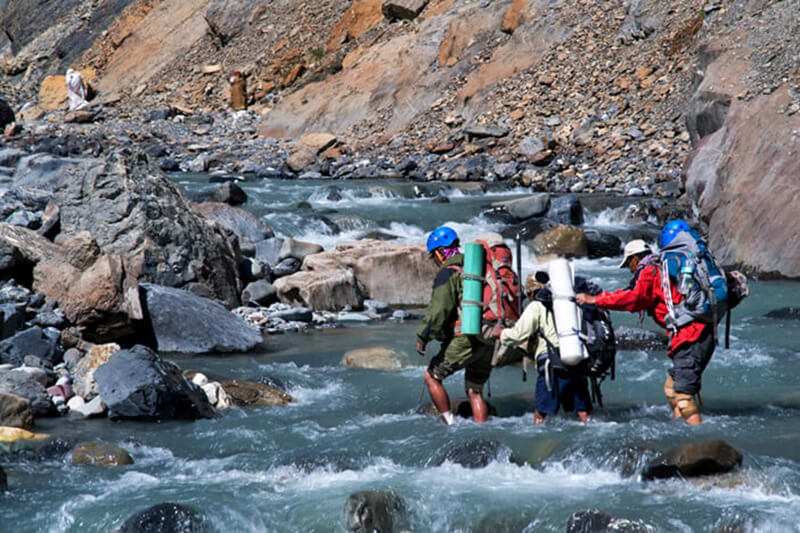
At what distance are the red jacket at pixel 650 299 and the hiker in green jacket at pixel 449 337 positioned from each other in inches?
44.7

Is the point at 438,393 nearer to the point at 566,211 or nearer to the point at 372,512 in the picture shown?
the point at 372,512

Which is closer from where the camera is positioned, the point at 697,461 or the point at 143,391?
the point at 697,461

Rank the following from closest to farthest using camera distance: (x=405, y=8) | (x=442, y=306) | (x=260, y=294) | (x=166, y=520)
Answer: (x=166, y=520), (x=442, y=306), (x=260, y=294), (x=405, y=8)

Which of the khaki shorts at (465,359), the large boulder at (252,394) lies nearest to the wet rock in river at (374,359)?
the large boulder at (252,394)

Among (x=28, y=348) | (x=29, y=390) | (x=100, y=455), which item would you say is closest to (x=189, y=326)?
(x=28, y=348)

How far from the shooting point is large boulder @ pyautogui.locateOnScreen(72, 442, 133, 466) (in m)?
7.24

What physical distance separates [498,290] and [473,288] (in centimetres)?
23

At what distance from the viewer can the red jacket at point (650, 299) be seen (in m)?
6.74

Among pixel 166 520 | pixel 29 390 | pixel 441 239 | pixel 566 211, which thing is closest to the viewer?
pixel 166 520

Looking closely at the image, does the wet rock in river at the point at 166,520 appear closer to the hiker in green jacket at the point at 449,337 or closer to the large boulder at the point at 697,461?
the hiker in green jacket at the point at 449,337

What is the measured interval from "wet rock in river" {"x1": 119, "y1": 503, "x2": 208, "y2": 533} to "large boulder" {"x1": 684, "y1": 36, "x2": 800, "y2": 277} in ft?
36.8

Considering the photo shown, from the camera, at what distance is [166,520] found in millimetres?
5926

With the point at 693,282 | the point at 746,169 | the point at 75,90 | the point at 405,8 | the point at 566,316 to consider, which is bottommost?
the point at 566,316

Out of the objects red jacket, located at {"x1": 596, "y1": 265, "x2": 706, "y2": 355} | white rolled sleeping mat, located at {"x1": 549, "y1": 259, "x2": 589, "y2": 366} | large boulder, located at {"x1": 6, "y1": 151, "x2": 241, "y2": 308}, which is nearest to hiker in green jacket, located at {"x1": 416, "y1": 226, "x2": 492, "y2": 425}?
white rolled sleeping mat, located at {"x1": 549, "y1": 259, "x2": 589, "y2": 366}
